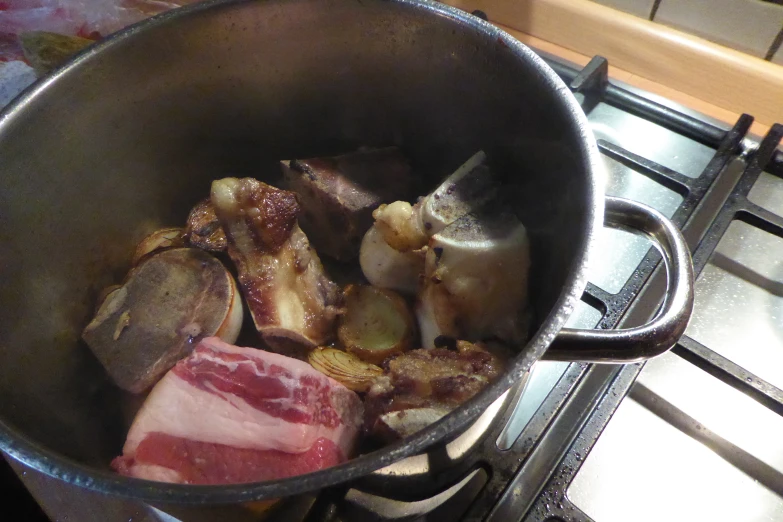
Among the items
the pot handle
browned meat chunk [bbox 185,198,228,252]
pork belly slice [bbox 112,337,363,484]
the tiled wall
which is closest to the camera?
the pot handle

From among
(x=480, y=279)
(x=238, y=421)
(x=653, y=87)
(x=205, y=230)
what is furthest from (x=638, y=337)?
(x=653, y=87)

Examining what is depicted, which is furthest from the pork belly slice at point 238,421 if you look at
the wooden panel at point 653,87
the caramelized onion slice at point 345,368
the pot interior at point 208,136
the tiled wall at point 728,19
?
the tiled wall at point 728,19

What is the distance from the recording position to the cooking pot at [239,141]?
71 centimetres

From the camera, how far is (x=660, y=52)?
1320 millimetres

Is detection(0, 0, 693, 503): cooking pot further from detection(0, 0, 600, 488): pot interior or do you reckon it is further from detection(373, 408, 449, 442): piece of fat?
detection(373, 408, 449, 442): piece of fat

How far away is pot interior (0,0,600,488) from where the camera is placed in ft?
2.52

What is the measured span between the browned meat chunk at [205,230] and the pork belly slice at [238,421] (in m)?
0.23

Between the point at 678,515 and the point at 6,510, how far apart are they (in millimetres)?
1197

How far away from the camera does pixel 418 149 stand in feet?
3.51

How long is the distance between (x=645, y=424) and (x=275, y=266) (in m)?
0.61

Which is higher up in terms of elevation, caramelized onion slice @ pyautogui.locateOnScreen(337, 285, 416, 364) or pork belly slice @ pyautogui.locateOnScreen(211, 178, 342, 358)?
pork belly slice @ pyautogui.locateOnScreen(211, 178, 342, 358)

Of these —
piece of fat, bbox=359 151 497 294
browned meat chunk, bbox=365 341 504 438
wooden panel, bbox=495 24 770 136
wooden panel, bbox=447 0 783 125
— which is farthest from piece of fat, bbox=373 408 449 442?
wooden panel, bbox=447 0 783 125

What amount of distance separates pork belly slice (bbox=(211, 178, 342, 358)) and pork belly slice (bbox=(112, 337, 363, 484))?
0.32ft

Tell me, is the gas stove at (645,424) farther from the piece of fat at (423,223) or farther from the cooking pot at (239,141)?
the piece of fat at (423,223)
